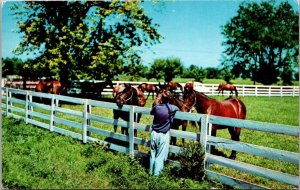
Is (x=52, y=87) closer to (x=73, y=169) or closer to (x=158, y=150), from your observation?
(x=73, y=169)

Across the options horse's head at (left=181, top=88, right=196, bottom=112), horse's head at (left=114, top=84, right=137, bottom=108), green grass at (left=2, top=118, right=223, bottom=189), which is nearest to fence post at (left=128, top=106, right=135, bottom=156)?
green grass at (left=2, top=118, right=223, bottom=189)

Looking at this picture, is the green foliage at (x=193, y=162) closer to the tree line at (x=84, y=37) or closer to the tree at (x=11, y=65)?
the tree line at (x=84, y=37)

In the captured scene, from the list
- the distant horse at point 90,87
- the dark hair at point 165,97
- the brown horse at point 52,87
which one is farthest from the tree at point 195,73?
the dark hair at point 165,97

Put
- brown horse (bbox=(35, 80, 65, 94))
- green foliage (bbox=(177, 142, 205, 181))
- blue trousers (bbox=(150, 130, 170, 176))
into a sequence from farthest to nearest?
brown horse (bbox=(35, 80, 65, 94)) < blue trousers (bbox=(150, 130, 170, 176)) < green foliage (bbox=(177, 142, 205, 181))

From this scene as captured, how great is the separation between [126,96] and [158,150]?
2.52 m

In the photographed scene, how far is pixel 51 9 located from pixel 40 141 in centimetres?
1378

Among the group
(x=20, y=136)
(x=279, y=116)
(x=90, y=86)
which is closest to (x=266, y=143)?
(x=279, y=116)

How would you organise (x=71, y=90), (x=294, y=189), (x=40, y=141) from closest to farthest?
(x=294, y=189) → (x=40, y=141) → (x=71, y=90)

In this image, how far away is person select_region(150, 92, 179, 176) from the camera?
6008 millimetres

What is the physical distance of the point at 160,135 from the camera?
19.7 ft

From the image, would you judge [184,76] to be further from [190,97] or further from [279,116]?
[190,97]

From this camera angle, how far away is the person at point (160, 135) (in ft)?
19.7

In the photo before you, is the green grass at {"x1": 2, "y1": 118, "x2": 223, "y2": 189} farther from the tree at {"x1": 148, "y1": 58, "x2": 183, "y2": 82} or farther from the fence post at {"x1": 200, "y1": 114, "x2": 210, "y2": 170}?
the tree at {"x1": 148, "y1": 58, "x2": 183, "y2": 82}

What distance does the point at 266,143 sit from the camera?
961cm
